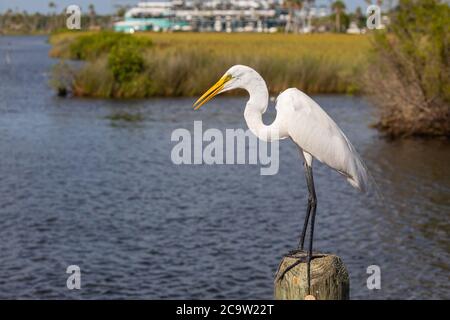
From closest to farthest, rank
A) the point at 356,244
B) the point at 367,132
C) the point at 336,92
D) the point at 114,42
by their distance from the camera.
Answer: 1. the point at 356,244
2. the point at 367,132
3. the point at 336,92
4. the point at 114,42

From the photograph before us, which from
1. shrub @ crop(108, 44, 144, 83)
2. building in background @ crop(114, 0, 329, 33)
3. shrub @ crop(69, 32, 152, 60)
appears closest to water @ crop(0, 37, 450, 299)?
shrub @ crop(108, 44, 144, 83)

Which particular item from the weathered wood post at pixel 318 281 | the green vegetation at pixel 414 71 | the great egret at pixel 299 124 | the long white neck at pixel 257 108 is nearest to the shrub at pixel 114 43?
the green vegetation at pixel 414 71

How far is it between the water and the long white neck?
6167 mm

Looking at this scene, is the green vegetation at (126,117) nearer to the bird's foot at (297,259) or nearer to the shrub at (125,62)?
the shrub at (125,62)

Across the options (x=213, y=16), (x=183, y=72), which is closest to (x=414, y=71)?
(x=183, y=72)

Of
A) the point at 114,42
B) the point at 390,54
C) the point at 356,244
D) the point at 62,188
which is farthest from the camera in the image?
the point at 114,42

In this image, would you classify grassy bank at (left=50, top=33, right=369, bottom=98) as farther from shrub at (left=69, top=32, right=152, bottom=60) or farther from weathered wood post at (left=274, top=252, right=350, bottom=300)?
weathered wood post at (left=274, top=252, right=350, bottom=300)

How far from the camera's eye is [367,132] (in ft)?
89.2

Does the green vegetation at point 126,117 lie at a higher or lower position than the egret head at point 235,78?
lower

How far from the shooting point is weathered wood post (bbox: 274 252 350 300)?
511 cm

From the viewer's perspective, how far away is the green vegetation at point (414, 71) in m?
24.6
